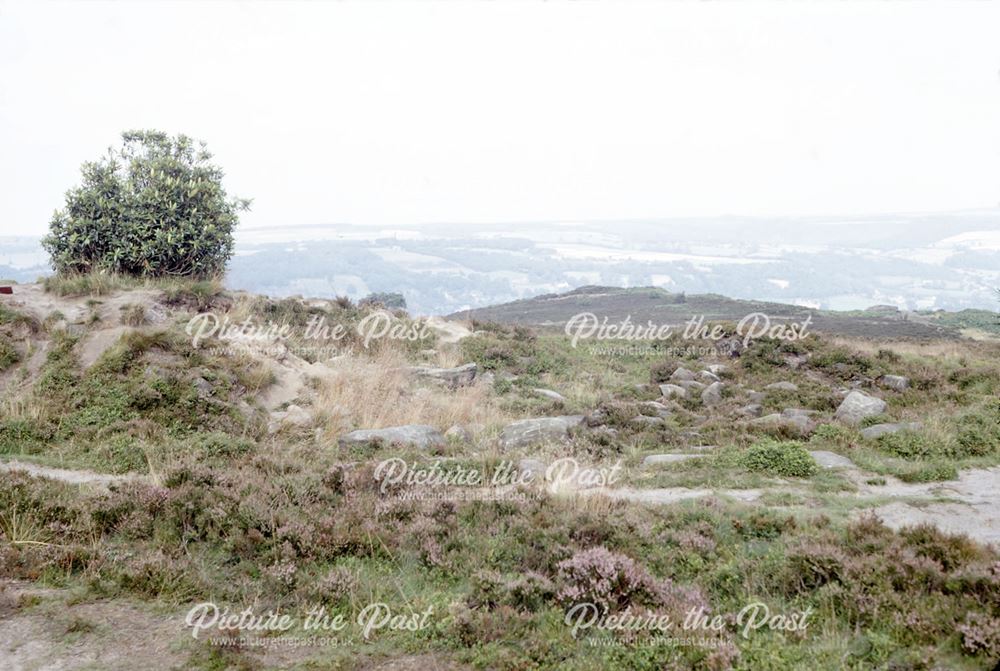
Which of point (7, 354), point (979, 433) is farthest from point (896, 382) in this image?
point (7, 354)

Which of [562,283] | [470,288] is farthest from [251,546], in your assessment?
[562,283]

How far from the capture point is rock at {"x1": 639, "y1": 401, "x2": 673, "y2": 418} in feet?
45.7

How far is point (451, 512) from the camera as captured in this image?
791 cm

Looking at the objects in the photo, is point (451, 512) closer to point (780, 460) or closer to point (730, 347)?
point (780, 460)

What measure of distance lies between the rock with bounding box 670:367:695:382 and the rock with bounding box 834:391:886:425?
407 cm

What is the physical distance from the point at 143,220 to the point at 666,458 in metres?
14.3

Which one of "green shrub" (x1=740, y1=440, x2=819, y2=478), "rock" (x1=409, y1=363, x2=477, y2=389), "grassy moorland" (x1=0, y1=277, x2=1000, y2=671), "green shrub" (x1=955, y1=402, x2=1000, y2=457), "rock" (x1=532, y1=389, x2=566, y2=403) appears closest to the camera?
"grassy moorland" (x1=0, y1=277, x2=1000, y2=671)

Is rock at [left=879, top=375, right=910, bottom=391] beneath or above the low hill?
above

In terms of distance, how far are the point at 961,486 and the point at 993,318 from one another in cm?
3838

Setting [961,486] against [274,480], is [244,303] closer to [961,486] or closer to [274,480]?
[274,480]

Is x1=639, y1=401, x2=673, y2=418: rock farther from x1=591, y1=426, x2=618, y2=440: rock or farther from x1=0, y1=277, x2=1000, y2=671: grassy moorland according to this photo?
x1=591, y1=426, x2=618, y2=440: rock

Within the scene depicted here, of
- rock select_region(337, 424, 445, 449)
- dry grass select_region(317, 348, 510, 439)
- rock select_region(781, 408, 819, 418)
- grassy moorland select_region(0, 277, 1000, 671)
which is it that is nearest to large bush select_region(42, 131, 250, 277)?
grassy moorland select_region(0, 277, 1000, 671)

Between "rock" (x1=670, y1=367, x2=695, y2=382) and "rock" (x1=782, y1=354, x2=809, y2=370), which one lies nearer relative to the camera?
"rock" (x1=670, y1=367, x2=695, y2=382)

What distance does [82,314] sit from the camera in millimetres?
13875
